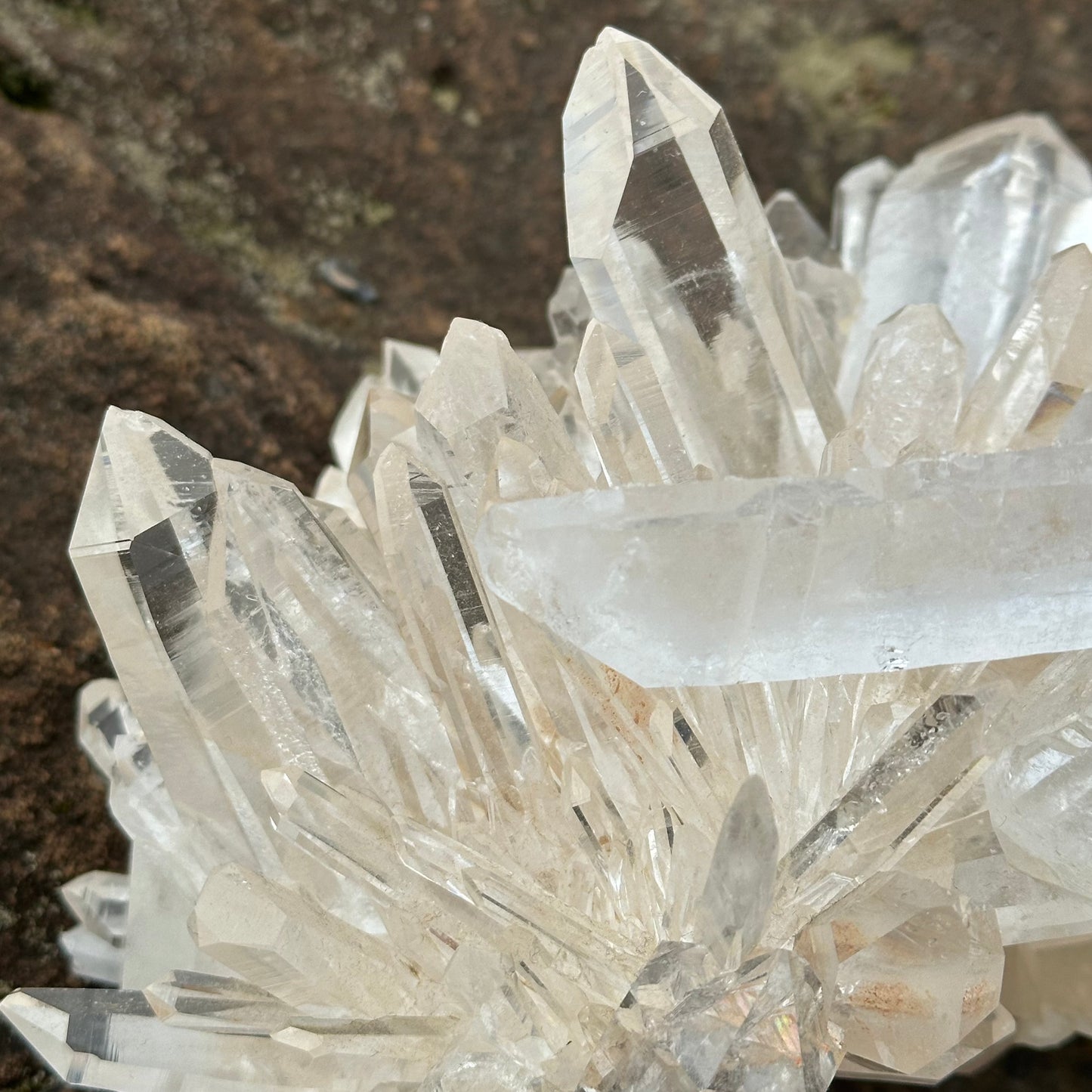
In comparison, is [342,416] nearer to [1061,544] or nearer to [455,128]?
[455,128]

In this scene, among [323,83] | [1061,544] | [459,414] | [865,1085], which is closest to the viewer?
[1061,544]

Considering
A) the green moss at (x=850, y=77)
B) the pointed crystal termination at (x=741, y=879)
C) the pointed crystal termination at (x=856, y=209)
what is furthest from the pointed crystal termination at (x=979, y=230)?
the pointed crystal termination at (x=741, y=879)

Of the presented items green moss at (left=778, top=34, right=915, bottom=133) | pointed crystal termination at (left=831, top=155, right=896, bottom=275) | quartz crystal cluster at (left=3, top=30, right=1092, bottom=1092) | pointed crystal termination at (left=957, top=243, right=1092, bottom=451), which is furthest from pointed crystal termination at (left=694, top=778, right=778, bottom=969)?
green moss at (left=778, top=34, right=915, bottom=133)

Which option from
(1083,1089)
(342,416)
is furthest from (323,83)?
(1083,1089)

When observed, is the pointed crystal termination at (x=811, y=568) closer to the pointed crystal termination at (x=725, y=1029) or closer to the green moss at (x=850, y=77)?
the pointed crystal termination at (x=725, y=1029)

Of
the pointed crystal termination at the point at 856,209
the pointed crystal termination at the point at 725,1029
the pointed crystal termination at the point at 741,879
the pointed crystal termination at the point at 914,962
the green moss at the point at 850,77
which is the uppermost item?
the green moss at the point at 850,77

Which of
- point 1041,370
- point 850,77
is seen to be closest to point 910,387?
point 1041,370

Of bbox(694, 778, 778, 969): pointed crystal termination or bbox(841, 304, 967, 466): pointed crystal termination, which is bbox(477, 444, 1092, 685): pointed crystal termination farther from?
bbox(841, 304, 967, 466): pointed crystal termination
